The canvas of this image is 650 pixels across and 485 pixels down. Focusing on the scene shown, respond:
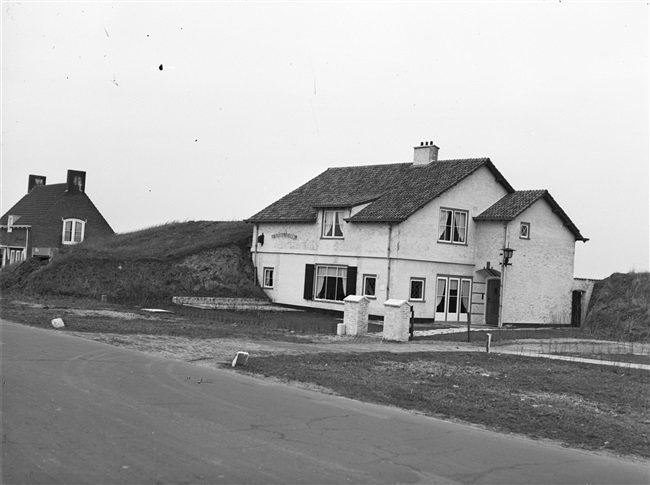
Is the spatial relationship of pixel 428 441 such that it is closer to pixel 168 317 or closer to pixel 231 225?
pixel 168 317

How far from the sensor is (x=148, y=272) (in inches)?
1655

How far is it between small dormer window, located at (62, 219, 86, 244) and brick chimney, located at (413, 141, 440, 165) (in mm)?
35322

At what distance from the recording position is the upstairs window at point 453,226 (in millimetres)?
36281

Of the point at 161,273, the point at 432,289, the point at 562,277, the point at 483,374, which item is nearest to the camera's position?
the point at 483,374

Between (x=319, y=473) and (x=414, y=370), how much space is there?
31.5 ft

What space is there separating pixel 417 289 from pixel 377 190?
20.9 ft

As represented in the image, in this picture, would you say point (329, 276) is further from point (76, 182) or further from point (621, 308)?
point (76, 182)

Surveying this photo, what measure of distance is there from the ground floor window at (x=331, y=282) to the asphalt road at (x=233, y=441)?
78.5ft

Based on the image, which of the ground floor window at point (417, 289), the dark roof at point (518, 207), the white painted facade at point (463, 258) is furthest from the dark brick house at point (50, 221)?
the dark roof at point (518, 207)

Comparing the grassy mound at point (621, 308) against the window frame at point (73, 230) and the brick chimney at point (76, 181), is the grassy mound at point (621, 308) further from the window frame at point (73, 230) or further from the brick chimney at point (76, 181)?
the brick chimney at point (76, 181)

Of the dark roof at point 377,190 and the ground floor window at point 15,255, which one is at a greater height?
the dark roof at point 377,190

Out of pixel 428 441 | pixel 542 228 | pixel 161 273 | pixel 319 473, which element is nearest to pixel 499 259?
pixel 542 228

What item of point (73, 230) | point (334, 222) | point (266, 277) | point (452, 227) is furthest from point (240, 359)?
point (73, 230)

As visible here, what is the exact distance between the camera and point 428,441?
988cm
